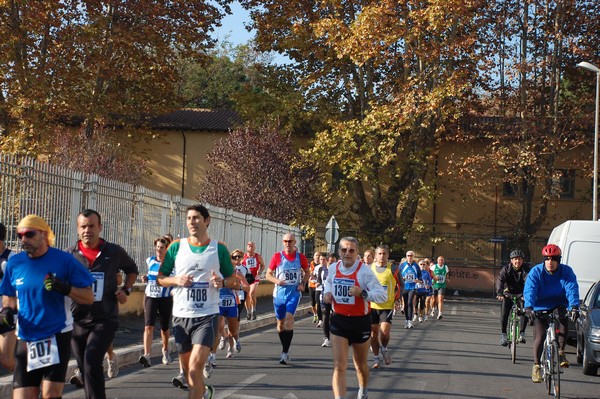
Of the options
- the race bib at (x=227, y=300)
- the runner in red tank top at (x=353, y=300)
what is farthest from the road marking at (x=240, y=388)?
the race bib at (x=227, y=300)

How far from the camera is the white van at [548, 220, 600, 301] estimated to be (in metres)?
19.2

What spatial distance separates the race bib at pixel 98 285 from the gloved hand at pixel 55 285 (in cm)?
171

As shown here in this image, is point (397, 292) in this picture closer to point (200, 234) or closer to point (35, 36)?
point (200, 234)

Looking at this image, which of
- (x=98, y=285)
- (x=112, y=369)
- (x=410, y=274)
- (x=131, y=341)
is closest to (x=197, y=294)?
(x=98, y=285)

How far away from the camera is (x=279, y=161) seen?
4225 centimetres

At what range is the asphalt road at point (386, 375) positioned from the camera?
11.4 meters

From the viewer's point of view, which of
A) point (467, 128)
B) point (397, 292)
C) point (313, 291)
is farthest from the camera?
point (467, 128)

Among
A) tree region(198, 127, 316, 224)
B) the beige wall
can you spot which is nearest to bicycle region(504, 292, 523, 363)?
tree region(198, 127, 316, 224)

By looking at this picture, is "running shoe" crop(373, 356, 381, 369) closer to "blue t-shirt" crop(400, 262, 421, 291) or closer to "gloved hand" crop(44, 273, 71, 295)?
"gloved hand" crop(44, 273, 71, 295)

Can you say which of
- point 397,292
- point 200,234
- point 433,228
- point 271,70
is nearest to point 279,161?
point 271,70

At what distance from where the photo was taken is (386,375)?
13.5 m

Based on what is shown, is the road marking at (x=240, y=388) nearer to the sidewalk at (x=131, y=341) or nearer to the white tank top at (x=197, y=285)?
the sidewalk at (x=131, y=341)

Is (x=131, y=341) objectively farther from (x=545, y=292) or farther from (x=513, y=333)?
(x=545, y=292)

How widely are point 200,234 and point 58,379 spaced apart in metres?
2.27
